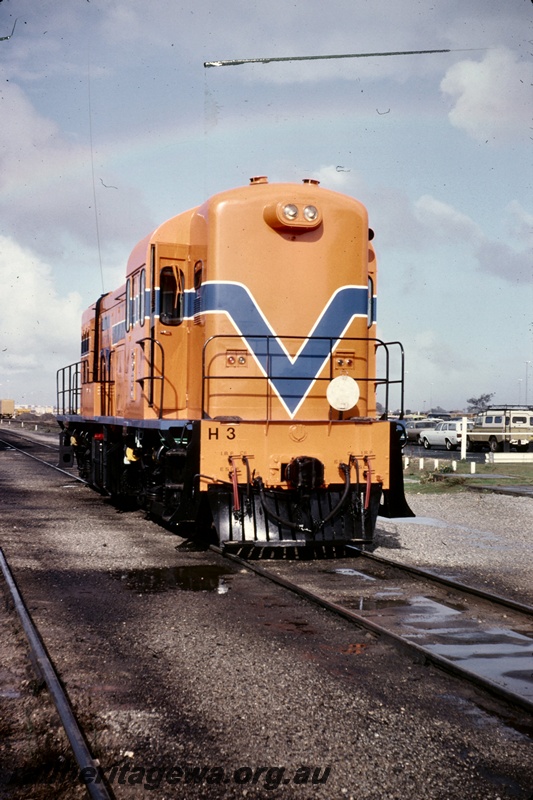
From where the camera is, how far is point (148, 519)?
41.1 ft

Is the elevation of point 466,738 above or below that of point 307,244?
below

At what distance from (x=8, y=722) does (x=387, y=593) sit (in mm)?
4043

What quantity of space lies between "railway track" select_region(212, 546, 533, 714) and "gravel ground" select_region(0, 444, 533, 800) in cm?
14

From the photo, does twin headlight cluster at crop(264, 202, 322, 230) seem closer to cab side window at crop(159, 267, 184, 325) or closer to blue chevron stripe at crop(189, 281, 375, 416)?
blue chevron stripe at crop(189, 281, 375, 416)

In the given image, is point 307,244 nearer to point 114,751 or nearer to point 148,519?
point 148,519

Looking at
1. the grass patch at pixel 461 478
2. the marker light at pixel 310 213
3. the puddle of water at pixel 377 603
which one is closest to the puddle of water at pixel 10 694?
the puddle of water at pixel 377 603

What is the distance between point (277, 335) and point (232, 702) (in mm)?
5344

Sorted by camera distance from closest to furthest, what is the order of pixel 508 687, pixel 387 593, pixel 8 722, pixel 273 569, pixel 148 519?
pixel 8 722 → pixel 508 687 → pixel 387 593 → pixel 273 569 → pixel 148 519

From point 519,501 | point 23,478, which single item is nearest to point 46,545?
point 519,501

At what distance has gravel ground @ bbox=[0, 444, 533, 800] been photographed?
3566 mm

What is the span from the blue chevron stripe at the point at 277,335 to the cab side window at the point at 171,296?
0.72 m

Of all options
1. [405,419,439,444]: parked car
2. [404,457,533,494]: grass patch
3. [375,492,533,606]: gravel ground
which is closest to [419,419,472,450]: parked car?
[405,419,439,444]: parked car

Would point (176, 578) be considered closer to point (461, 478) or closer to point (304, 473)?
point (304, 473)

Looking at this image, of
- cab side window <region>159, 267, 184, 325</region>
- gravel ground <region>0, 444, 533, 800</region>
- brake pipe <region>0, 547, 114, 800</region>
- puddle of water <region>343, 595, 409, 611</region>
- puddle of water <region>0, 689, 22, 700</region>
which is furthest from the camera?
cab side window <region>159, 267, 184, 325</region>
